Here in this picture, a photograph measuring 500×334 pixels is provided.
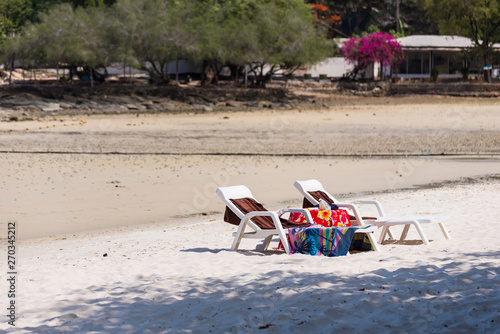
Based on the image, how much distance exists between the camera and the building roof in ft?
178

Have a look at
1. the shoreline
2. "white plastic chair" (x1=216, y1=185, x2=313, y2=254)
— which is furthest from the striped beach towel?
the shoreline

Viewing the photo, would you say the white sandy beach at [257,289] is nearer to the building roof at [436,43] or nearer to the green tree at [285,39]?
the green tree at [285,39]

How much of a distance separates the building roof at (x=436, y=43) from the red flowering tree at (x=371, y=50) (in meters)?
1.65

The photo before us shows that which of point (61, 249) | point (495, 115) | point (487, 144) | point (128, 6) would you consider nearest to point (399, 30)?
point (128, 6)

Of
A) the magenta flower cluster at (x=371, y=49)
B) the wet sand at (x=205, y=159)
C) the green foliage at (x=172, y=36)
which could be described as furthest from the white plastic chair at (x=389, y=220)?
the magenta flower cluster at (x=371, y=49)

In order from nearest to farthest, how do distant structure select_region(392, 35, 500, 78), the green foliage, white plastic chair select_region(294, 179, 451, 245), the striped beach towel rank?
the striped beach towel
white plastic chair select_region(294, 179, 451, 245)
the green foliage
distant structure select_region(392, 35, 500, 78)

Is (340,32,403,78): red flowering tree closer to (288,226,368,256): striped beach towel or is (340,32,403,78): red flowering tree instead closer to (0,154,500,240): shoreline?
(0,154,500,240): shoreline

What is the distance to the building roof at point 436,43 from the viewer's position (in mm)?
54312

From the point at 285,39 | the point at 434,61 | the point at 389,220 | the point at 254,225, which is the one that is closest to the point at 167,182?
the point at 254,225

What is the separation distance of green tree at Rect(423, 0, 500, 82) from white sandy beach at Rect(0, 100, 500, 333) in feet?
78.8

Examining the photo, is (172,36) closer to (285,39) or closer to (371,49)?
(285,39)

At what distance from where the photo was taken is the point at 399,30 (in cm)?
6900

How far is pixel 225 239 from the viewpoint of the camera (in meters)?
9.95

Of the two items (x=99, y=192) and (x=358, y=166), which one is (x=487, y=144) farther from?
(x=99, y=192)
